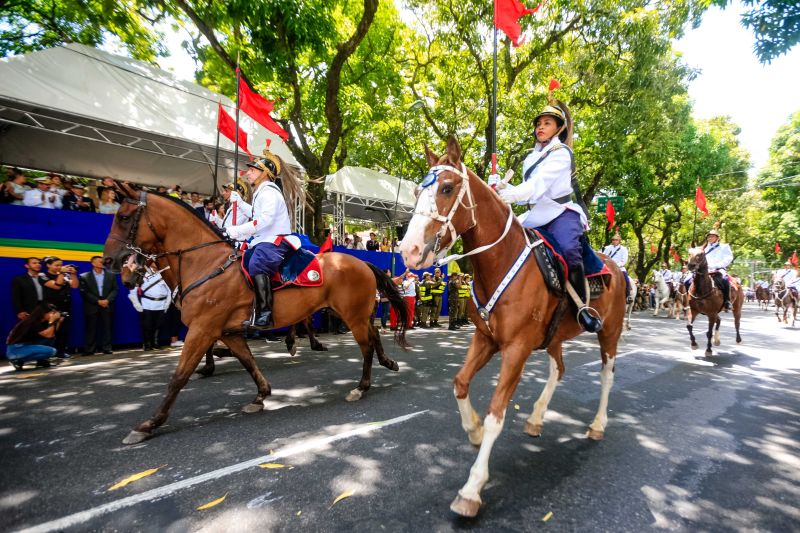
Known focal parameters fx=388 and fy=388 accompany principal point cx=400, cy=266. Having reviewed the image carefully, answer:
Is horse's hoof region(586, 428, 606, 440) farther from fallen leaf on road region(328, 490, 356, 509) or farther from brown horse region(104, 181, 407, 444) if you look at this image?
brown horse region(104, 181, 407, 444)

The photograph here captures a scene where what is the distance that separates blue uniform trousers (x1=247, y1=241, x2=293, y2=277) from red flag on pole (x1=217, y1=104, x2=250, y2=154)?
21.1ft

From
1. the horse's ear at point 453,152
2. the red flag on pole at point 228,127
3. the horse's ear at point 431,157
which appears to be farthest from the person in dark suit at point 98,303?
the horse's ear at point 453,152

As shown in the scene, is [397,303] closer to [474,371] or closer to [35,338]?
[474,371]

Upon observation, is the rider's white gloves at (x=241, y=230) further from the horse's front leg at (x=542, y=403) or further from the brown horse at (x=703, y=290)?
the brown horse at (x=703, y=290)

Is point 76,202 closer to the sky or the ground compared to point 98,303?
closer to the sky

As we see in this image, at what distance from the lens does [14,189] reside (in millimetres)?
Answer: 7898

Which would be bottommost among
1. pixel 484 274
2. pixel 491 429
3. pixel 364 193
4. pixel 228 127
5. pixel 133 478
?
pixel 133 478

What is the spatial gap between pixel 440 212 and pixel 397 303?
134 inches

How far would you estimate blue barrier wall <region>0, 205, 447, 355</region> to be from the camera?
7.36 metres

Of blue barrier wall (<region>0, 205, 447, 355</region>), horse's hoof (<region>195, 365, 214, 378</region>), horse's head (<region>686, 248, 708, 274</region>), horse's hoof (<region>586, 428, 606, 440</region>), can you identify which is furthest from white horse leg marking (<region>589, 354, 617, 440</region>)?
horse's head (<region>686, 248, 708, 274</region>)

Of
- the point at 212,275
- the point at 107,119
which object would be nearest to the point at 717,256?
the point at 212,275

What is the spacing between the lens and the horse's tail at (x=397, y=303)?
6053 millimetres

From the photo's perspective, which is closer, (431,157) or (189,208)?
(431,157)

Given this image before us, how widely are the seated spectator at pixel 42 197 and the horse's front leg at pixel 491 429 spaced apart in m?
9.87
